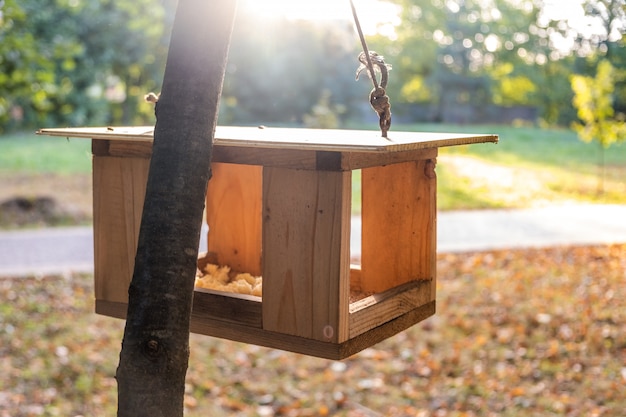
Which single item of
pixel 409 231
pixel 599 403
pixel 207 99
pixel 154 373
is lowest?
pixel 599 403

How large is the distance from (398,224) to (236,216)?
650 mm

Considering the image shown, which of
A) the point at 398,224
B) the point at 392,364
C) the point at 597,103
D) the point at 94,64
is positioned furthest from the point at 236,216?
the point at 94,64

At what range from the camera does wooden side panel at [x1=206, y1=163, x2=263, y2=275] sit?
8.22ft

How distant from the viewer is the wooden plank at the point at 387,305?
181 centimetres

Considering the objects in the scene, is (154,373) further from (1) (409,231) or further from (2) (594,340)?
(2) (594,340)

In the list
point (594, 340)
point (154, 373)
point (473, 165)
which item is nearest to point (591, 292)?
point (594, 340)

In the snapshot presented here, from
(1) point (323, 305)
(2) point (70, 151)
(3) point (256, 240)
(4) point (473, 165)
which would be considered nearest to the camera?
(1) point (323, 305)

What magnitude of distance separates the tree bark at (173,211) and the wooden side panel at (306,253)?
1.04 feet

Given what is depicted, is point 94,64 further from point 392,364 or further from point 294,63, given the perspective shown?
point 392,364

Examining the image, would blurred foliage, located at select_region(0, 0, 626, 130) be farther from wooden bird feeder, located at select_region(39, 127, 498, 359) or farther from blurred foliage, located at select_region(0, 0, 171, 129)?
wooden bird feeder, located at select_region(39, 127, 498, 359)

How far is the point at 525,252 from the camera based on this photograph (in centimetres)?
743

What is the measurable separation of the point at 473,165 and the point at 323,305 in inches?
531

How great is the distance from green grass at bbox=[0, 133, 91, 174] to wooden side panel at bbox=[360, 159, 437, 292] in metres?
10.7

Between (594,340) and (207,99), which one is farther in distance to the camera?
(594,340)
